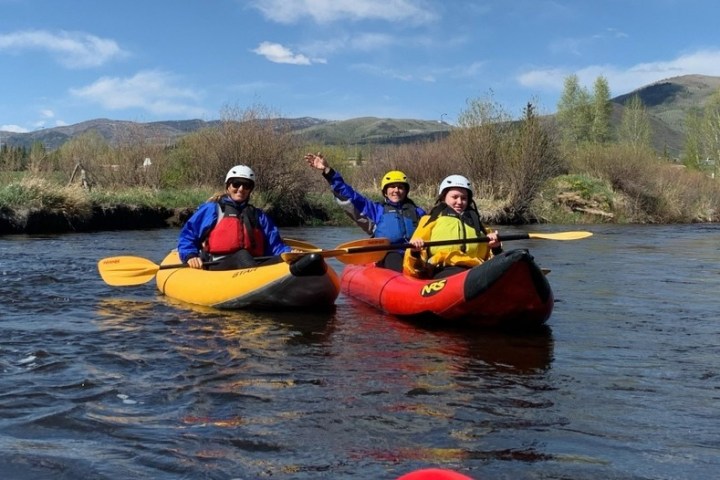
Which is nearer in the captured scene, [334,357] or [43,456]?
[43,456]

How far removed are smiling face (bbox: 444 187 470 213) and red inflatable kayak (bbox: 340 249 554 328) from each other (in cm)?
75

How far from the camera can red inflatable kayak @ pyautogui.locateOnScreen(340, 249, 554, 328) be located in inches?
196

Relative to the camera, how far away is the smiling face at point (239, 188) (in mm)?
6668

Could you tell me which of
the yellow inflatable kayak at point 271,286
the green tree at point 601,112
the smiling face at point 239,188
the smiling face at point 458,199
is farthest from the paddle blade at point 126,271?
the green tree at point 601,112

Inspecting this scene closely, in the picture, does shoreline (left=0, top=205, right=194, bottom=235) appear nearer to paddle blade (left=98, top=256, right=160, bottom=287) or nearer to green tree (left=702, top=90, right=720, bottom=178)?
paddle blade (left=98, top=256, right=160, bottom=287)

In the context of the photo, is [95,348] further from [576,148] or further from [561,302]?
[576,148]

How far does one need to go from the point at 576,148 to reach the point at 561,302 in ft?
77.8

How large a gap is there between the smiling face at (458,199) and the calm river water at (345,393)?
120cm

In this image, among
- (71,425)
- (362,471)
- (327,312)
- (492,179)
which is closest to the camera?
(362,471)

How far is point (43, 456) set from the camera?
2.72m

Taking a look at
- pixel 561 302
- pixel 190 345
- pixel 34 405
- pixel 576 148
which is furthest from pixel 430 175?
pixel 34 405

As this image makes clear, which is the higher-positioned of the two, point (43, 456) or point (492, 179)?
point (492, 179)

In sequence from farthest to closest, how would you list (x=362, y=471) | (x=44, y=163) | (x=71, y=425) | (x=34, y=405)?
1. (x=44, y=163)
2. (x=34, y=405)
3. (x=71, y=425)
4. (x=362, y=471)

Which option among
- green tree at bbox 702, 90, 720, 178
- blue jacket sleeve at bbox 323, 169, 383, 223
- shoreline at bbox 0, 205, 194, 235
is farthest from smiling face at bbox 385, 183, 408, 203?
green tree at bbox 702, 90, 720, 178
